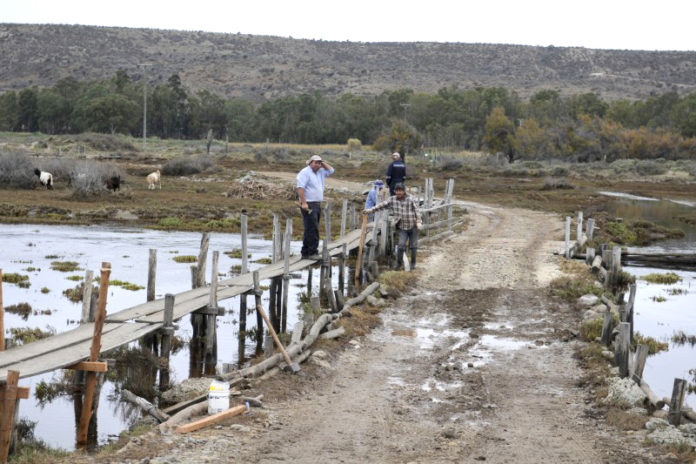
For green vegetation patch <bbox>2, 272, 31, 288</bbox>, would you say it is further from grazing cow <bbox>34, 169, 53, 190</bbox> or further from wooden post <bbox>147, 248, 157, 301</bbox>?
grazing cow <bbox>34, 169, 53, 190</bbox>

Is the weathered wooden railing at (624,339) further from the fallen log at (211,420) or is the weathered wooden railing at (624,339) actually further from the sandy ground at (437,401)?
the fallen log at (211,420)

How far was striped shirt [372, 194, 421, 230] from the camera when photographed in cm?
2202

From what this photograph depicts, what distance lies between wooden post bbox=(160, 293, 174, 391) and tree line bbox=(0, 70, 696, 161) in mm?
71348

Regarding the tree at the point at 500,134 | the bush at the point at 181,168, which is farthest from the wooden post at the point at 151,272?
the tree at the point at 500,134

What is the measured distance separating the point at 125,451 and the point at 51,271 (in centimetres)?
1592

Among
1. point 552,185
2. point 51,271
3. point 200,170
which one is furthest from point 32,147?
point 51,271

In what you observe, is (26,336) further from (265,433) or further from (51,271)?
(51,271)

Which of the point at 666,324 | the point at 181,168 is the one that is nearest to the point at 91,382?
the point at 666,324

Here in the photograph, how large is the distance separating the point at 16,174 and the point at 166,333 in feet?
115

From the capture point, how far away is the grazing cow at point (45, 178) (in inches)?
1827

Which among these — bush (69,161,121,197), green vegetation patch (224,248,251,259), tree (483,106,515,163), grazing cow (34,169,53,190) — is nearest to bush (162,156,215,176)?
grazing cow (34,169,53,190)

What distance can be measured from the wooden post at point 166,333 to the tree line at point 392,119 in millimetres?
71348

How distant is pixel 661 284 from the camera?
2622 centimetres

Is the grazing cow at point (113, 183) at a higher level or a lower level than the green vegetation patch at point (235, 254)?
higher
